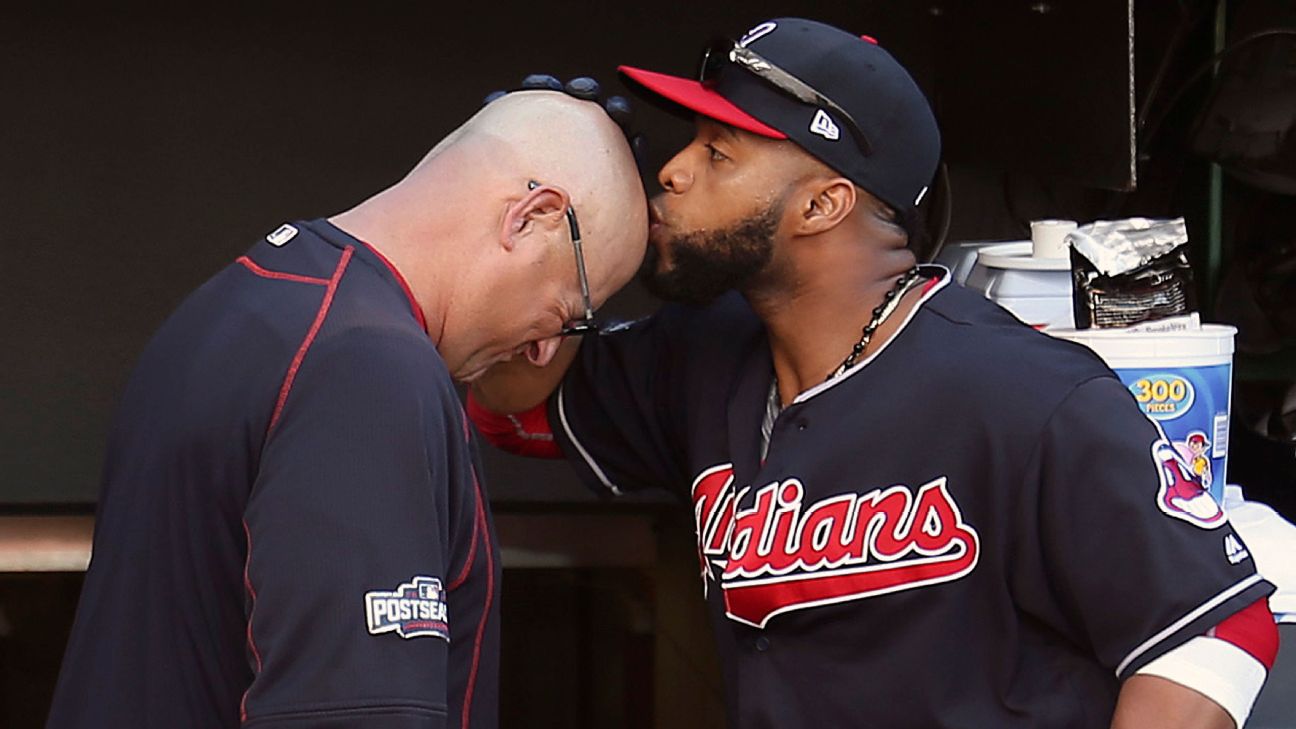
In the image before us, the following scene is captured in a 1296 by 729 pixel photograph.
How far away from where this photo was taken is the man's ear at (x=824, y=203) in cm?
142

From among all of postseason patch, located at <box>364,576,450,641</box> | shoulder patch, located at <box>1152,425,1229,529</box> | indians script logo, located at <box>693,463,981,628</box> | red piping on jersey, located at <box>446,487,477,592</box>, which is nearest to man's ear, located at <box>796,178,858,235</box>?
indians script logo, located at <box>693,463,981,628</box>

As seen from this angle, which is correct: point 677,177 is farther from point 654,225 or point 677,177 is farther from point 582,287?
point 582,287

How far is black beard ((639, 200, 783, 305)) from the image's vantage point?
1.42 m

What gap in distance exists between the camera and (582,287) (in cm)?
136

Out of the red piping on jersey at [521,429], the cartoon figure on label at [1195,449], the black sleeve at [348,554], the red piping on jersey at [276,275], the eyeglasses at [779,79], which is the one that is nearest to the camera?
the black sleeve at [348,554]

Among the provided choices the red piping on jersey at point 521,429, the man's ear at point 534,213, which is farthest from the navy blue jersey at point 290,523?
the red piping on jersey at point 521,429

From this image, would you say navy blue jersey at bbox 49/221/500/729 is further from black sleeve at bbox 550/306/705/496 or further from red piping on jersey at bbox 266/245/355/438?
black sleeve at bbox 550/306/705/496

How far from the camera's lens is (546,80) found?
57.3 inches

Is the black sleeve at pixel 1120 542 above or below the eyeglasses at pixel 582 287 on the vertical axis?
below

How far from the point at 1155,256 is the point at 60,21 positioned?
4.87 feet

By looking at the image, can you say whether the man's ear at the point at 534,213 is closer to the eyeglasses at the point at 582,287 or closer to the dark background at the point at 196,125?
the eyeglasses at the point at 582,287

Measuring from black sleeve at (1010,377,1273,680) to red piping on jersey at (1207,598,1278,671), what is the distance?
0.05 ft

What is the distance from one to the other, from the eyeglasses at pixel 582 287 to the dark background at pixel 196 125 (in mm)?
936

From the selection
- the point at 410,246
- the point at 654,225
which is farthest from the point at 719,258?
the point at 410,246
